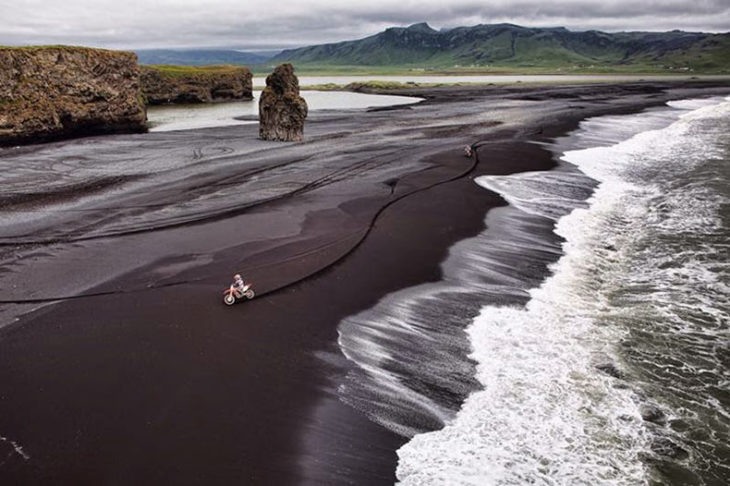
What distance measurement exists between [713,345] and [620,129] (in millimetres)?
43215

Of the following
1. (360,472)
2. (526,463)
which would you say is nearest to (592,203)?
(526,463)

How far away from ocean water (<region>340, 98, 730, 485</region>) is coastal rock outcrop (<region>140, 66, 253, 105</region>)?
77716mm

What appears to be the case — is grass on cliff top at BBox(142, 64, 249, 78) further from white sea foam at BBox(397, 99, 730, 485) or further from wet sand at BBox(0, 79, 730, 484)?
white sea foam at BBox(397, 99, 730, 485)

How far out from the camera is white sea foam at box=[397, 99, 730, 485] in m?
7.70

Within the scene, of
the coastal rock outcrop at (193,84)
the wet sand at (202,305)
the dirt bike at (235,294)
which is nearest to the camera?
the wet sand at (202,305)

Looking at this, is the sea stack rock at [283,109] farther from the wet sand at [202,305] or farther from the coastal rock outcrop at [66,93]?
the coastal rock outcrop at [66,93]

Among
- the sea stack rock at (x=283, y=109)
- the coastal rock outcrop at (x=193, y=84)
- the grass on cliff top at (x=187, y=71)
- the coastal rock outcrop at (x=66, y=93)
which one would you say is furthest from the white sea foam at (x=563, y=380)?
the grass on cliff top at (x=187, y=71)

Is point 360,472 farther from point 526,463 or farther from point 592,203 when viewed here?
point 592,203

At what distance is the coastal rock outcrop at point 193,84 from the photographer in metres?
81.9

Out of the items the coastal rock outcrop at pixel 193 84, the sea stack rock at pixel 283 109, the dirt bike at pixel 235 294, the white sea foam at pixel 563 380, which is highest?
the coastal rock outcrop at pixel 193 84

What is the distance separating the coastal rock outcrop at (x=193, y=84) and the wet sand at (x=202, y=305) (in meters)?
58.6

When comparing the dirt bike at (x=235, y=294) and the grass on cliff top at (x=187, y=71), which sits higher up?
the grass on cliff top at (x=187, y=71)

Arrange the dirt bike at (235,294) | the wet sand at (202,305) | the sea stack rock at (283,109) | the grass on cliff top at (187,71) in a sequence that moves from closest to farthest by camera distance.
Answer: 1. the wet sand at (202,305)
2. the dirt bike at (235,294)
3. the sea stack rock at (283,109)
4. the grass on cliff top at (187,71)

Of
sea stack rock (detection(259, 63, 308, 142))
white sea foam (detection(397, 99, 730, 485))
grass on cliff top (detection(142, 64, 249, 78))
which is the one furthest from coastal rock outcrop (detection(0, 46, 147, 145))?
white sea foam (detection(397, 99, 730, 485))
